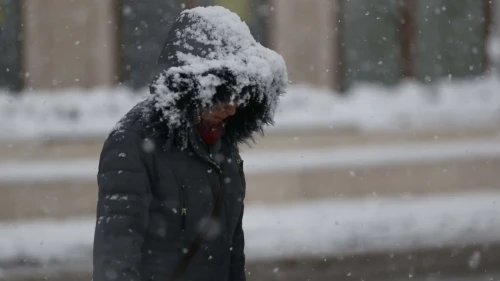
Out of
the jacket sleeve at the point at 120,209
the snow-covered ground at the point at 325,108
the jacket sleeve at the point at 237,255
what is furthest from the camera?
the snow-covered ground at the point at 325,108

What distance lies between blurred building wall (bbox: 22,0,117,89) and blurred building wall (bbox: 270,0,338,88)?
2288 millimetres

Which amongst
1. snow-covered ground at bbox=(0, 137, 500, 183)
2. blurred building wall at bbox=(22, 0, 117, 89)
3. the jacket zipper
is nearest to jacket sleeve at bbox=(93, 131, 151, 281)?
the jacket zipper

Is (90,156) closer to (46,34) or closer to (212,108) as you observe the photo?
(46,34)

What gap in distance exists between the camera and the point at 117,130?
2.52 meters

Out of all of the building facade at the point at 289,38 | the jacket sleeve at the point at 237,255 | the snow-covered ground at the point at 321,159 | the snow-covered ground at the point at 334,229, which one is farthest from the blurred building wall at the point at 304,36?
the jacket sleeve at the point at 237,255

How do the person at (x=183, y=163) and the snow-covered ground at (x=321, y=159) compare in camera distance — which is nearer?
the person at (x=183, y=163)

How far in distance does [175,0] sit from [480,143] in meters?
4.49

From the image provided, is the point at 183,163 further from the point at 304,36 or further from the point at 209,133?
the point at 304,36

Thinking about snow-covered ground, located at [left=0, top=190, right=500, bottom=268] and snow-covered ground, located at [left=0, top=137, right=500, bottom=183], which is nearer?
snow-covered ground, located at [left=0, top=190, right=500, bottom=268]

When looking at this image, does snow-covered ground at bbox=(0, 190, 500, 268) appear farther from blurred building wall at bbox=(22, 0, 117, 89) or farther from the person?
the person

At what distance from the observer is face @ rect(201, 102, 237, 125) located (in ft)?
8.80

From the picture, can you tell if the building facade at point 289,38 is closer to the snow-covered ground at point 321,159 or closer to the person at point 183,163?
the snow-covered ground at point 321,159

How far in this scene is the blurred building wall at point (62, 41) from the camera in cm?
1063

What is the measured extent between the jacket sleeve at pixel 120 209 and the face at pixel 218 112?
0.29 meters
